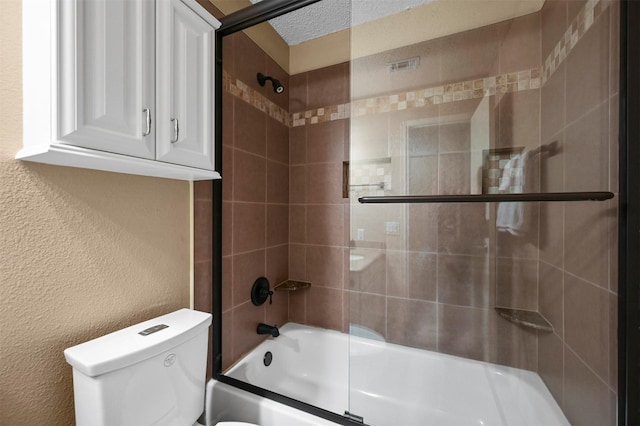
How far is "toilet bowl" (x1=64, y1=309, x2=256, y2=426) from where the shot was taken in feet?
2.41

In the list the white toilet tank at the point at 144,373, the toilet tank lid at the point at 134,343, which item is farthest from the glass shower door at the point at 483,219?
the toilet tank lid at the point at 134,343

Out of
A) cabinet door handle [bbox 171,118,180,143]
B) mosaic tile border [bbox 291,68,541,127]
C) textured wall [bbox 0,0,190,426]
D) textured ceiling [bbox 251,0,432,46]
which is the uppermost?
textured ceiling [bbox 251,0,432,46]

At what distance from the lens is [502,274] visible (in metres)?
1.29

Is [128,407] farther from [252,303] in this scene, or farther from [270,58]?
[270,58]

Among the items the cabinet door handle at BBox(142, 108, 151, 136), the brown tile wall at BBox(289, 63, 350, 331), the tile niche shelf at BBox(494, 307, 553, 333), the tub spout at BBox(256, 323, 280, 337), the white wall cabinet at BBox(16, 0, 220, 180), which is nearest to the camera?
the white wall cabinet at BBox(16, 0, 220, 180)

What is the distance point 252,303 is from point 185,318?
0.60 m

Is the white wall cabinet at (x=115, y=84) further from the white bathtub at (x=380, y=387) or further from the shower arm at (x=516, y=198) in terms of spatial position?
the white bathtub at (x=380, y=387)

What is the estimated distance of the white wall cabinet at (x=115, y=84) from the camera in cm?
66

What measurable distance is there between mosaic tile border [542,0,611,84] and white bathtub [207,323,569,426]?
136 centimetres

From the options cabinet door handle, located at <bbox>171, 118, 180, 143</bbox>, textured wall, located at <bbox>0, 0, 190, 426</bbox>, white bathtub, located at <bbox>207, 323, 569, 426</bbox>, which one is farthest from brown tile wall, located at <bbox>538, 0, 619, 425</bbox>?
textured wall, located at <bbox>0, 0, 190, 426</bbox>

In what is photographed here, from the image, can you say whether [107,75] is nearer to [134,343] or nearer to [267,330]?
[134,343]

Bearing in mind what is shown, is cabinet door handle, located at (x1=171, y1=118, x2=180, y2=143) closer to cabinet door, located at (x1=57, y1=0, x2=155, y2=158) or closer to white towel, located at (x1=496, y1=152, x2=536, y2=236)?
cabinet door, located at (x1=57, y1=0, x2=155, y2=158)

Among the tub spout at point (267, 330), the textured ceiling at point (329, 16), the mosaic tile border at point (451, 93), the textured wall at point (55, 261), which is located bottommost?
the tub spout at point (267, 330)

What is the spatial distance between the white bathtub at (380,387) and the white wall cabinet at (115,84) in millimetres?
1088
